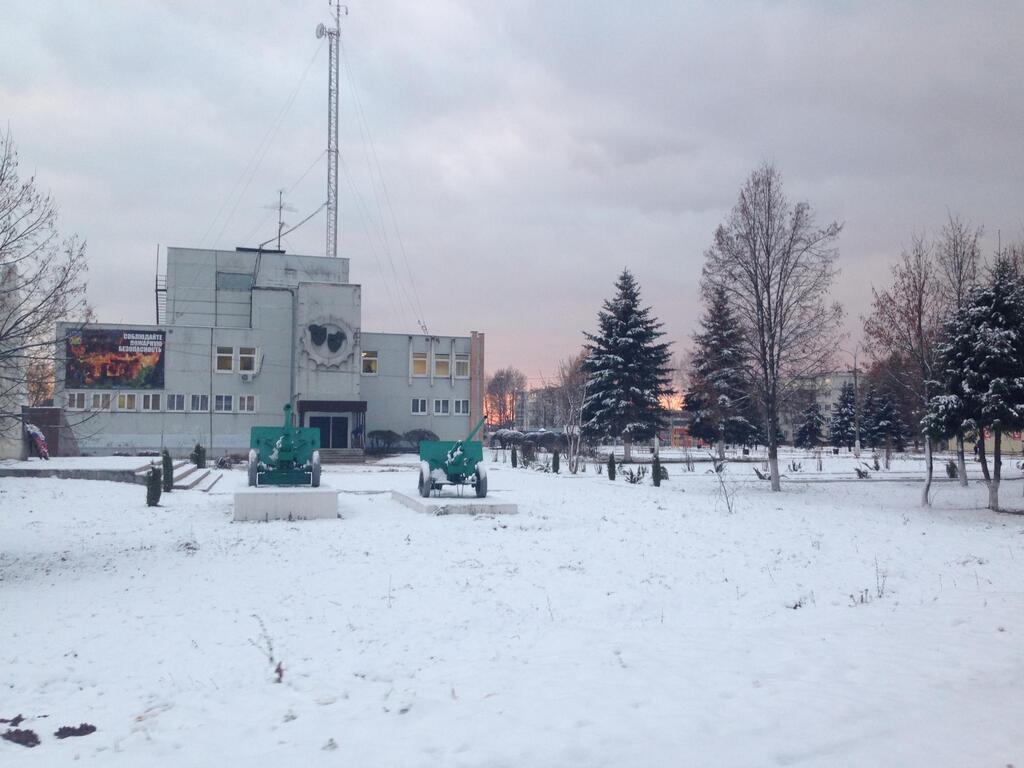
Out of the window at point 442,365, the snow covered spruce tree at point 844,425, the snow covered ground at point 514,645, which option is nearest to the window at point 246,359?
the window at point 442,365

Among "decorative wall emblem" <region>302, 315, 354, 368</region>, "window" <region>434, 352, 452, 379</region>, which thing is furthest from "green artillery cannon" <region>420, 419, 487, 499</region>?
"window" <region>434, 352, 452, 379</region>

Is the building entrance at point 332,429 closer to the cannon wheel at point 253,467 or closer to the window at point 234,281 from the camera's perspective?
the window at point 234,281

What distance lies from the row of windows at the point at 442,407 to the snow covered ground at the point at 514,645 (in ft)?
120

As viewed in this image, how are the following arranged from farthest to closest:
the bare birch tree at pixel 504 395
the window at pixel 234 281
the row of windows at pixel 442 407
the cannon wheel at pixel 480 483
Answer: the bare birch tree at pixel 504 395, the window at pixel 234 281, the row of windows at pixel 442 407, the cannon wheel at pixel 480 483

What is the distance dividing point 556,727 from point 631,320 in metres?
39.5

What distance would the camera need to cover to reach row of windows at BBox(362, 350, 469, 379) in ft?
169

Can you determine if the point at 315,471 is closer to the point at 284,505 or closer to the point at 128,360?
the point at 284,505

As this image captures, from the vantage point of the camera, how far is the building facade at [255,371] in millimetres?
45688

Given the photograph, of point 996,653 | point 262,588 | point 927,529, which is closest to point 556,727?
point 996,653

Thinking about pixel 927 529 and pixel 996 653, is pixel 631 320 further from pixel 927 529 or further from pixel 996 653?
pixel 996 653

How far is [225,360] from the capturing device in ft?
156

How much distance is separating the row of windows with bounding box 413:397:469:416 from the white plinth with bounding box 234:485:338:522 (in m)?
34.9

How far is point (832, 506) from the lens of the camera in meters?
20.9

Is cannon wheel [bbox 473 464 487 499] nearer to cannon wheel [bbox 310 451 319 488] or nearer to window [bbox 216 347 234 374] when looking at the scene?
cannon wheel [bbox 310 451 319 488]
